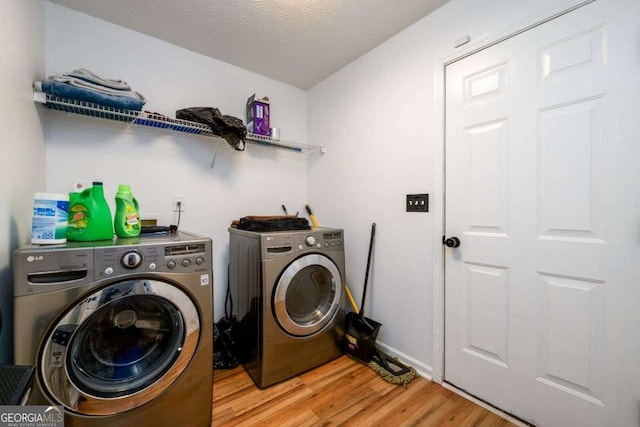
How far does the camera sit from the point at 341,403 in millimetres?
1487

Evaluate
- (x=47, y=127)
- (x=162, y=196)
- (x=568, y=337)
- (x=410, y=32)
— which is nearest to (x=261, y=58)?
(x=410, y=32)

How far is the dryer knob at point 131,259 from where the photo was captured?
1.06 metres

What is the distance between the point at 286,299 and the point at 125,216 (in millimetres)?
980

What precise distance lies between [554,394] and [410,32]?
216 centimetres

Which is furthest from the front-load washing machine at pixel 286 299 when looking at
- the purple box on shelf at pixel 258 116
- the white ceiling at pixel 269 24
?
the white ceiling at pixel 269 24

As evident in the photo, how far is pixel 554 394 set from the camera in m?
1.24

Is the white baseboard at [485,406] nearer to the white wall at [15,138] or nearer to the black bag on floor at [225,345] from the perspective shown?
the black bag on floor at [225,345]

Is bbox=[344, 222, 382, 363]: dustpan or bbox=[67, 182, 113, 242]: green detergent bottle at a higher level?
bbox=[67, 182, 113, 242]: green detergent bottle

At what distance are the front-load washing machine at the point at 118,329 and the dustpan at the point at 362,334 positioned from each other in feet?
3.22

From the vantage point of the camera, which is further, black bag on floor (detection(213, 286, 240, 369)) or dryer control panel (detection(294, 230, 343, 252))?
black bag on floor (detection(213, 286, 240, 369))

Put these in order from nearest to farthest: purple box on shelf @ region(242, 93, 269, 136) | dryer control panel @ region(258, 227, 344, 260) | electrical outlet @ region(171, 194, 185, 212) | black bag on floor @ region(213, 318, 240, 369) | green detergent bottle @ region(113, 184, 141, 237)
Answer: green detergent bottle @ region(113, 184, 141, 237) → dryer control panel @ region(258, 227, 344, 260) → black bag on floor @ region(213, 318, 240, 369) → electrical outlet @ region(171, 194, 185, 212) → purple box on shelf @ region(242, 93, 269, 136)

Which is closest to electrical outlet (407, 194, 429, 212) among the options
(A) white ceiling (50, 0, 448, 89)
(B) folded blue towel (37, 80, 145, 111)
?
(A) white ceiling (50, 0, 448, 89)

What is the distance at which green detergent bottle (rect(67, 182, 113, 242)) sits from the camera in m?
1.18
